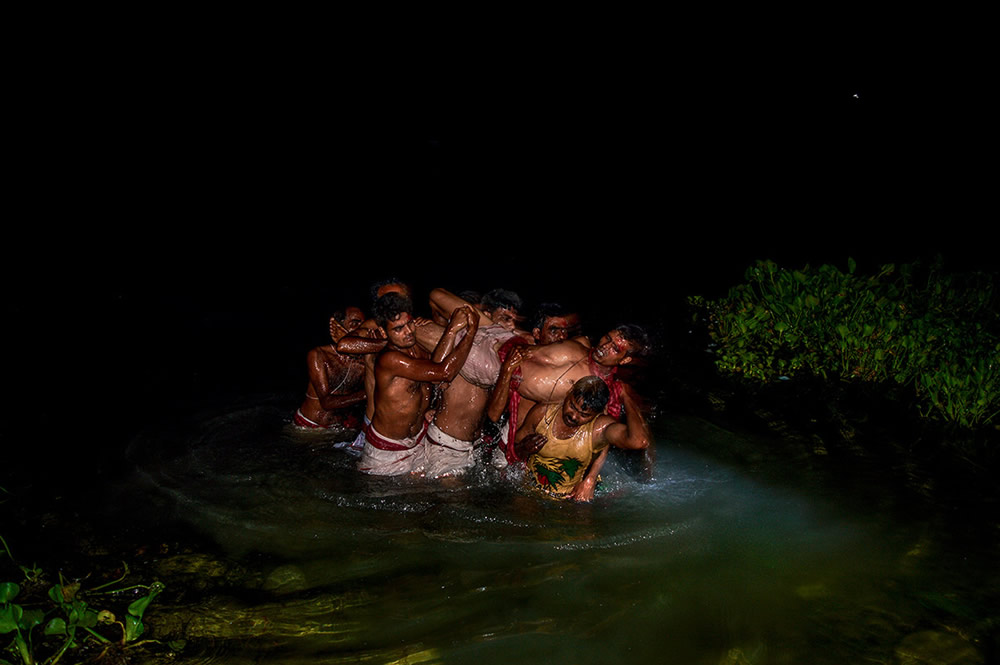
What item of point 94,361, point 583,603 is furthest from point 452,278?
point 583,603

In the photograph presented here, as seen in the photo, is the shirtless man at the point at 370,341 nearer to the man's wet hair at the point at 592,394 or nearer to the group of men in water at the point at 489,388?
the group of men in water at the point at 489,388

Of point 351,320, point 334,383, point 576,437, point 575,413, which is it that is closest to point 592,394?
point 575,413

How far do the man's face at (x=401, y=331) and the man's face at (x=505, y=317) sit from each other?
792 millimetres

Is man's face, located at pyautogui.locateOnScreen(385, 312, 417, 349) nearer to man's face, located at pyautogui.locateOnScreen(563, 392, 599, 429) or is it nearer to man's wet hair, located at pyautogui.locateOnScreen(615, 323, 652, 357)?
man's face, located at pyautogui.locateOnScreen(563, 392, 599, 429)

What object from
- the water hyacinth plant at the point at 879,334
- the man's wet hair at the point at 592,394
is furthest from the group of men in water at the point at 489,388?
the water hyacinth plant at the point at 879,334

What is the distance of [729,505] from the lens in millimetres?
5160

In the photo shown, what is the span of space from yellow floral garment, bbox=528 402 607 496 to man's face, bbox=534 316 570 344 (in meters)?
0.57

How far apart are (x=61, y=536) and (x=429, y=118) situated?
23.6m

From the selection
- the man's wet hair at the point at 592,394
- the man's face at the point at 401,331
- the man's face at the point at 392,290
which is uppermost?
the man's face at the point at 392,290

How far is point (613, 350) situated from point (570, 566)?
1469 mm

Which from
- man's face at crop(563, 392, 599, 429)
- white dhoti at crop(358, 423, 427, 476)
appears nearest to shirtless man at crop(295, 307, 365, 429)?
white dhoti at crop(358, 423, 427, 476)

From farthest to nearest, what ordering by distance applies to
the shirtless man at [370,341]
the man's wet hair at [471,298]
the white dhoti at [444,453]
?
the man's wet hair at [471,298]
the white dhoti at [444,453]
the shirtless man at [370,341]

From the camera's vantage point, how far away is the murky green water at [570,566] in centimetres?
358

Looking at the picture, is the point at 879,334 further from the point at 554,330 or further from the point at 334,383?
the point at 334,383
